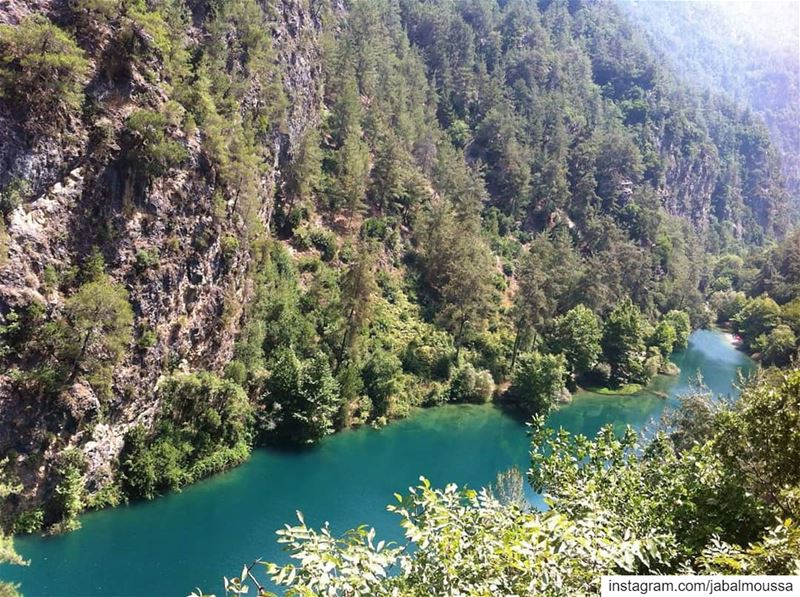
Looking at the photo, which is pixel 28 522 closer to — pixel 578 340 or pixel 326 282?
pixel 326 282

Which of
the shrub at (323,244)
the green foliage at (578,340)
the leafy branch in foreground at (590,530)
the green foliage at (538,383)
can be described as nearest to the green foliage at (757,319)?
the green foliage at (578,340)

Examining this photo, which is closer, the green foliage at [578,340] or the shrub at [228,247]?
the shrub at [228,247]

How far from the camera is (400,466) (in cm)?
4147

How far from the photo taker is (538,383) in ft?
177

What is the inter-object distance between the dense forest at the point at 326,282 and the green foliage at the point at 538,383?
0.23 m

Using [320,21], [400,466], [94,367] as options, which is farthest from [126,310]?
[320,21]

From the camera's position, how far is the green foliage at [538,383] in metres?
53.5

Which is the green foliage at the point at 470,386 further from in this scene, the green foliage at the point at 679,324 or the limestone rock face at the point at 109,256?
the green foliage at the point at 679,324

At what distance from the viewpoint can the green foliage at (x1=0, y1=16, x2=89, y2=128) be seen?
89.0ft

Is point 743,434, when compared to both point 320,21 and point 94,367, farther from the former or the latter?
point 320,21

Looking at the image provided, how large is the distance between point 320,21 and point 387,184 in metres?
25.9

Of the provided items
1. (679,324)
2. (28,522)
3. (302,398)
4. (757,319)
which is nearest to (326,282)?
(302,398)

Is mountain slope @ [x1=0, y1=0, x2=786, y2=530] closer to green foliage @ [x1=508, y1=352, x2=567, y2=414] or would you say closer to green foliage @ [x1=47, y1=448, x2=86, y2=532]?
green foliage @ [x1=47, y1=448, x2=86, y2=532]

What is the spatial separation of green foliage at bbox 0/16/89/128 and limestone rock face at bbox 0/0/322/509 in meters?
0.89
